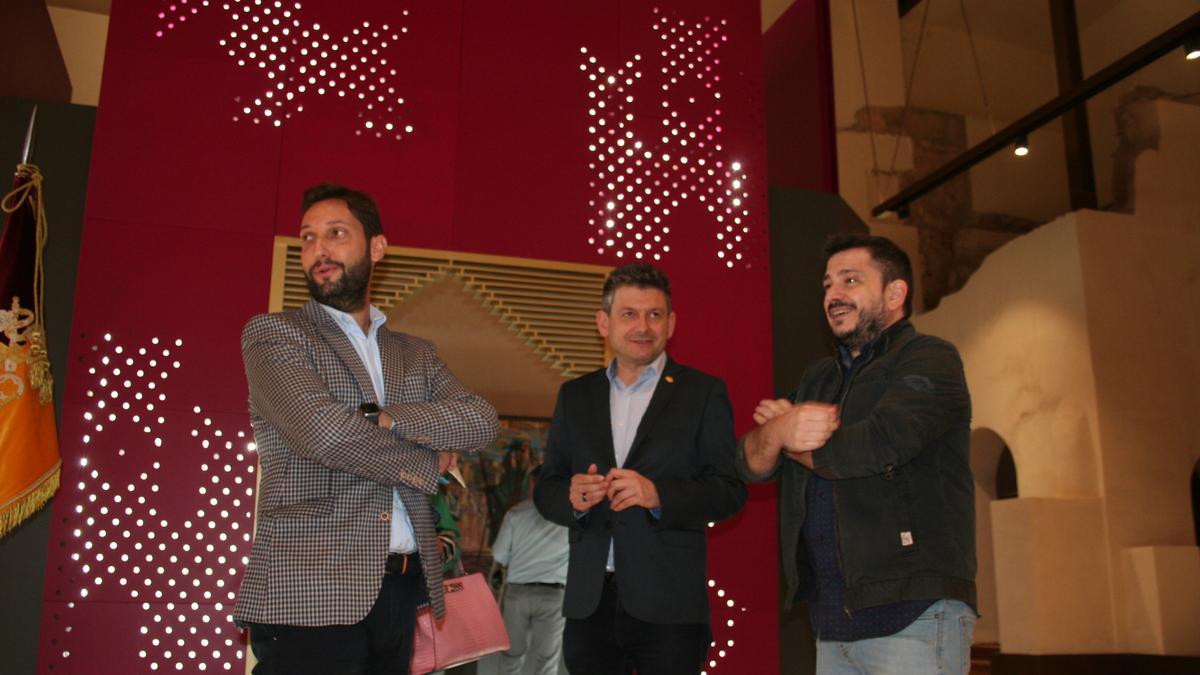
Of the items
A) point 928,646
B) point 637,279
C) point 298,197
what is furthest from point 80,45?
point 928,646

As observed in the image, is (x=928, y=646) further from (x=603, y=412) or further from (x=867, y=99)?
(x=867, y=99)

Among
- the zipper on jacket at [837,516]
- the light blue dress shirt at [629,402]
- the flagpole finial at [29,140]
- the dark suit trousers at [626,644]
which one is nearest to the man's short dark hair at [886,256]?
the zipper on jacket at [837,516]

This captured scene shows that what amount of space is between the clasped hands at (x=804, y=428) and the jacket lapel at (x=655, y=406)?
71 centimetres

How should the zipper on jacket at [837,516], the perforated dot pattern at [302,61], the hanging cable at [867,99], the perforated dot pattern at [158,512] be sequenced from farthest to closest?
the hanging cable at [867,99] → the perforated dot pattern at [302,61] → the perforated dot pattern at [158,512] → the zipper on jacket at [837,516]

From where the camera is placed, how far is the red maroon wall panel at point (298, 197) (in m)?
3.90

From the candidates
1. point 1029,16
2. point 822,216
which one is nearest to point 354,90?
point 822,216

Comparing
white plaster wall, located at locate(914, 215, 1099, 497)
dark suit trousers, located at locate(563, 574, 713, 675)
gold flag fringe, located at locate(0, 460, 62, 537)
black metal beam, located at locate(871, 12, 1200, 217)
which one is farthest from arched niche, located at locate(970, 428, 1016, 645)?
gold flag fringe, located at locate(0, 460, 62, 537)

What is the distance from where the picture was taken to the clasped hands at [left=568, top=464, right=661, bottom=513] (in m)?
2.83

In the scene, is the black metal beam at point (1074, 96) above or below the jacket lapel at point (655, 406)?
above

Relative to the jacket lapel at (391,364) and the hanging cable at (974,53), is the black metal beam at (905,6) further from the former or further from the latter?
the jacket lapel at (391,364)

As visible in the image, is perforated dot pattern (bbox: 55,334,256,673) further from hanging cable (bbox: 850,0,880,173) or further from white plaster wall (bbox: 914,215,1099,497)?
hanging cable (bbox: 850,0,880,173)

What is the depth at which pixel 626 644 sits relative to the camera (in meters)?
2.87

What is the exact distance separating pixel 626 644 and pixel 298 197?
2.50m

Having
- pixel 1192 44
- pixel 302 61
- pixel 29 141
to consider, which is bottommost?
pixel 29 141
